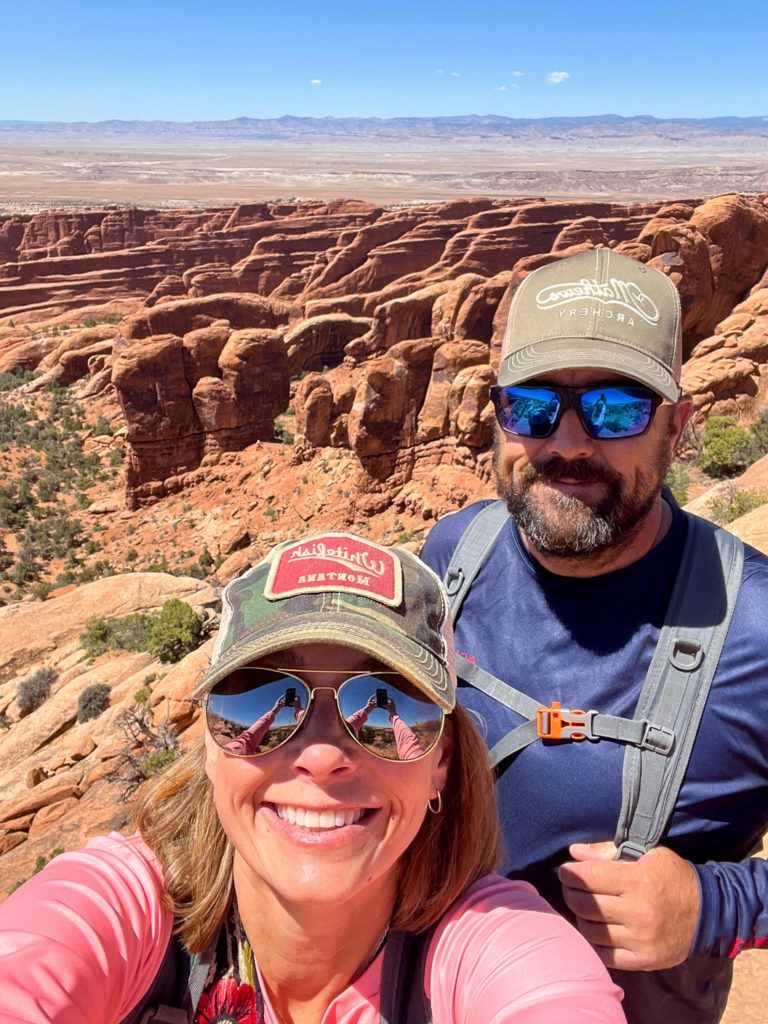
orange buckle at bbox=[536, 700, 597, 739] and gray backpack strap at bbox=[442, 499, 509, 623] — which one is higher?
gray backpack strap at bbox=[442, 499, 509, 623]

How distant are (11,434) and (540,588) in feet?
125

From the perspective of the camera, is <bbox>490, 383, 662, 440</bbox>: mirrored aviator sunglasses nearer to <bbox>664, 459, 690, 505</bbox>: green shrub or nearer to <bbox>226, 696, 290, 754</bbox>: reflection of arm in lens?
<bbox>226, 696, 290, 754</bbox>: reflection of arm in lens

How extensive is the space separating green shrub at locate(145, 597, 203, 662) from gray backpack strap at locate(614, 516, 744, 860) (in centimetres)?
1170

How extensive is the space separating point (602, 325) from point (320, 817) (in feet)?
6.19

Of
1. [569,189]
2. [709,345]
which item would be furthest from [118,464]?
[569,189]

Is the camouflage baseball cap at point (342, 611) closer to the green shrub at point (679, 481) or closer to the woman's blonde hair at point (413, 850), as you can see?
the woman's blonde hair at point (413, 850)

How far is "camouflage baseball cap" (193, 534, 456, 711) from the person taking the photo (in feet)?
5.47

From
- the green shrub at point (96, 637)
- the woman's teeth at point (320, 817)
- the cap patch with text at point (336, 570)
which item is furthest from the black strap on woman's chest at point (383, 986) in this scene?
the green shrub at point (96, 637)

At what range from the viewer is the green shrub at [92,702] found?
39.5 feet

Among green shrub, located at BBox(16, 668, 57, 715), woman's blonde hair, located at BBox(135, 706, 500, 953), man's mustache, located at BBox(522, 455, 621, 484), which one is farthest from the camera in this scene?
green shrub, located at BBox(16, 668, 57, 715)

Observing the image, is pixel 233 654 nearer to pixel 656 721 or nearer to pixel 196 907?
pixel 196 907

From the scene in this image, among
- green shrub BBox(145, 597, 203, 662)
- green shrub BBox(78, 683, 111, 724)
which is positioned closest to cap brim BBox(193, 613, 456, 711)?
green shrub BBox(78, 683, 111, 724)

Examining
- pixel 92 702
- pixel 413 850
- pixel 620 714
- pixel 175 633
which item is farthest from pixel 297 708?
pixel 175 633

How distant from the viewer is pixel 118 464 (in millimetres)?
32938
